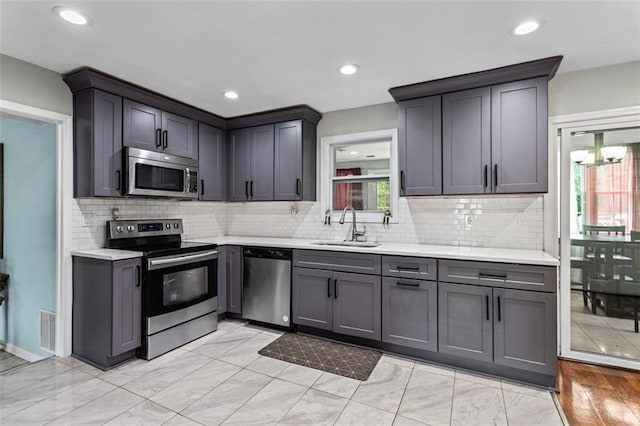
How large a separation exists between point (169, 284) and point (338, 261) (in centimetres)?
159

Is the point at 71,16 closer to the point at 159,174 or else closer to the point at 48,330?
the point at 159,174

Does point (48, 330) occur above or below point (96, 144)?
below

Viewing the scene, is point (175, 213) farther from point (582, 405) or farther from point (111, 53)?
point (582, 405)

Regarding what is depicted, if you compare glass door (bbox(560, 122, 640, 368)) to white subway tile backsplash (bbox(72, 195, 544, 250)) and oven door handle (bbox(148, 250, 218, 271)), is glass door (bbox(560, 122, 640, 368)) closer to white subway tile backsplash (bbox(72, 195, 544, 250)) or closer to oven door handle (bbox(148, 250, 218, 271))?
white subway tile backsplash (bbox(72, 195, 544, 250))

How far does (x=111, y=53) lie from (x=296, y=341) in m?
2.93

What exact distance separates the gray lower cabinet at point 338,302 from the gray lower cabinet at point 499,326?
1.96 ft

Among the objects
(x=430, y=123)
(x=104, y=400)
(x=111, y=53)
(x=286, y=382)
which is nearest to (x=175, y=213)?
(x=111, y=53)

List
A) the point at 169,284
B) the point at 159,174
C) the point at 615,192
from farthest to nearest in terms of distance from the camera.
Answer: the point at 159,174
the point at 169,284
the point at 615,192

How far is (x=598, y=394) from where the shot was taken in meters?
2.32

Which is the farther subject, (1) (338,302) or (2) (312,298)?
(2) (312,298)

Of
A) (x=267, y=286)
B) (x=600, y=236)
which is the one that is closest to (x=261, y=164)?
(x=267, y=286)

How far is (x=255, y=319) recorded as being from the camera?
366cm

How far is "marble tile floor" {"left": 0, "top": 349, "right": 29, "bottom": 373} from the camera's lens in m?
3.04

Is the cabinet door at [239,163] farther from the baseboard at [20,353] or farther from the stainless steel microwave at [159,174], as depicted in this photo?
the baseboard at [20,353]
